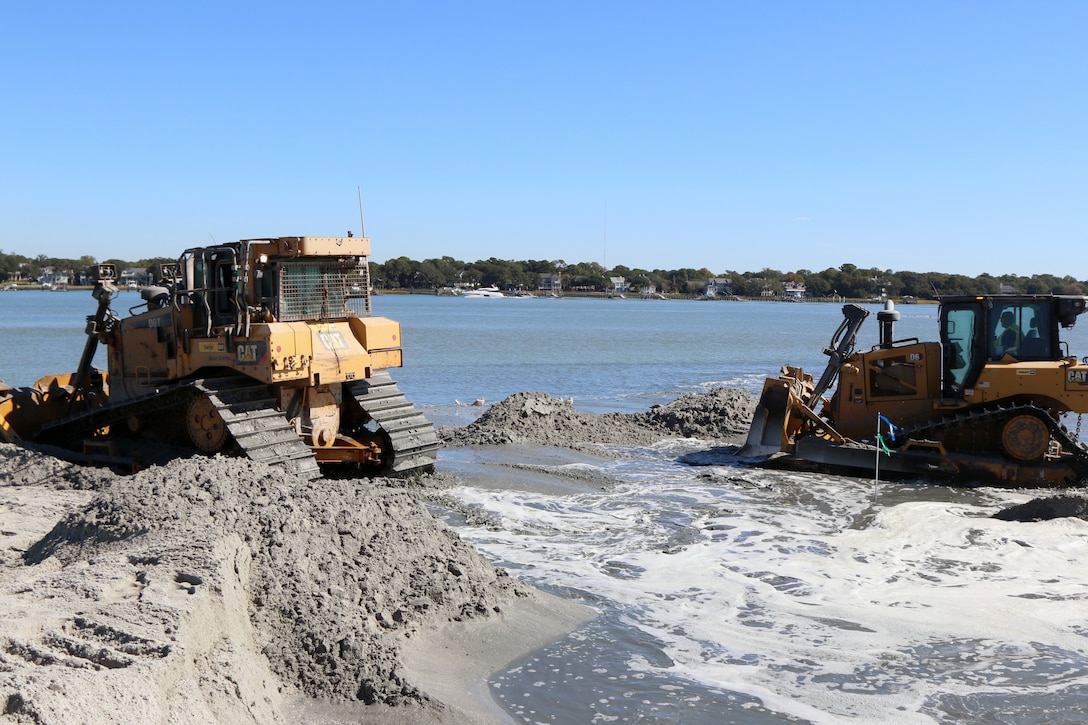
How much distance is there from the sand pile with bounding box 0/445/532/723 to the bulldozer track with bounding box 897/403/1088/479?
7740mm

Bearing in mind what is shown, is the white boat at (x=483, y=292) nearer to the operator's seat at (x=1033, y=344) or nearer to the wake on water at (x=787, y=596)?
the wake on water at (x=787, y=596)

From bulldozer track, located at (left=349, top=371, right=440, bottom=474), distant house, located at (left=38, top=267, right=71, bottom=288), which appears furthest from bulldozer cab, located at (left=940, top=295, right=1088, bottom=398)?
distant house, located at (left=38, top=267, right=71, bottom=288)

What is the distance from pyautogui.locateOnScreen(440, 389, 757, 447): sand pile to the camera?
1642 centimetres

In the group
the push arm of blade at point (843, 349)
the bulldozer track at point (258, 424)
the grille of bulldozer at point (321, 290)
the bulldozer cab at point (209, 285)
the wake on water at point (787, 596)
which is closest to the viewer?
the wake on water at point (787, 596)

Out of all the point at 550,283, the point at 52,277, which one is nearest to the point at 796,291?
the point at 550,283

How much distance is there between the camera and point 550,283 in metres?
197

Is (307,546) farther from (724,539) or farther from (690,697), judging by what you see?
(724,539)

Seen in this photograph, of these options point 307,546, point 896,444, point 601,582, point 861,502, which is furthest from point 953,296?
point 307,546

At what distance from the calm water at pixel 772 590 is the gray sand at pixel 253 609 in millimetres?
611

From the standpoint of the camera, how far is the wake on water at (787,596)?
21.4 ft

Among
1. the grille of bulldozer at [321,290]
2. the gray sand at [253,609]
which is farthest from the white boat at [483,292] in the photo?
the gray sand at [253,609]

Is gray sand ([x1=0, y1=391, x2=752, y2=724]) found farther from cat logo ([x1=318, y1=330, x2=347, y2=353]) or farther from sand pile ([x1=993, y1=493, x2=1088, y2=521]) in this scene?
sand pile ([x1=993, y1=493, x2=1088, y2=521])

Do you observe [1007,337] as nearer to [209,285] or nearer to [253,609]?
[209,285]

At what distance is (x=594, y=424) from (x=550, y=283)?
18016 cm
